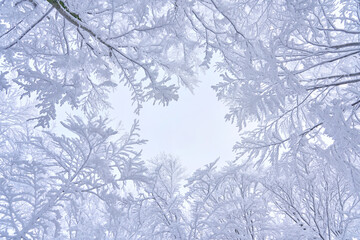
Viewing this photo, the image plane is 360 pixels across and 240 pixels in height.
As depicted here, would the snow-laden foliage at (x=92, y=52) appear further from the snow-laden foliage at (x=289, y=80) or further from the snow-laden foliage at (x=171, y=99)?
the snow-laden foliage at (x=289, y=80)

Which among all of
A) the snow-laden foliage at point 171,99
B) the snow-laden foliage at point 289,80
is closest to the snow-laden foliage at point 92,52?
the snow-laden foliage at point 171,99

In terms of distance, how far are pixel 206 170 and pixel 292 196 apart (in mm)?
2552

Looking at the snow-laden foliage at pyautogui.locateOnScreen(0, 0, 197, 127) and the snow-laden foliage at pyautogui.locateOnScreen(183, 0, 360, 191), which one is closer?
the snow-laden foliage at pyautogui.locateOnScreen(0, 0, 197, 127)

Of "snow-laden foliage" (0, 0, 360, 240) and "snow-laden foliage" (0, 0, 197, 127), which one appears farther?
"snow-laden foliage" (0, 0, 360, 240)

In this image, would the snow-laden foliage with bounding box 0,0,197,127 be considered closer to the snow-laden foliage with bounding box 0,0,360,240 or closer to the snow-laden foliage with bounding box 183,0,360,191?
the snow-laden foliage with bounding box 0,0,360,240

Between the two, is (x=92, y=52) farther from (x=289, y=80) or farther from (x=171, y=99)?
(x=289, y=80)

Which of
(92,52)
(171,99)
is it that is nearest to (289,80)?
(171,99)

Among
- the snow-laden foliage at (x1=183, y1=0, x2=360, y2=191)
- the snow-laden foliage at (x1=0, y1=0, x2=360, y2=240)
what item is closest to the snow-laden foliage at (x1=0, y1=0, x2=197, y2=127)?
the snow-laden foliage at (x1=0, y1=0, x2=360, y2=240)

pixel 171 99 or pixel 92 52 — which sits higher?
pixel 92 52

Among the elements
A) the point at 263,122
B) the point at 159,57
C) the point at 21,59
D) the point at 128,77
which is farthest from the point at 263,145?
the point at 21,59

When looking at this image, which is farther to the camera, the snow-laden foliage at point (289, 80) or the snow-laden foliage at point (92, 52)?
the snow-laden foliage at point (289, 80)

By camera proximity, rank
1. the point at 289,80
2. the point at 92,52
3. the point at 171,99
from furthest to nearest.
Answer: the point at 92,52
the point at 171,99
the point at 289,80

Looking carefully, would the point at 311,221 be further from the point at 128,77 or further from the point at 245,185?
the point at 128,77

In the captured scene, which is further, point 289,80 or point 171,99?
point 171,99
